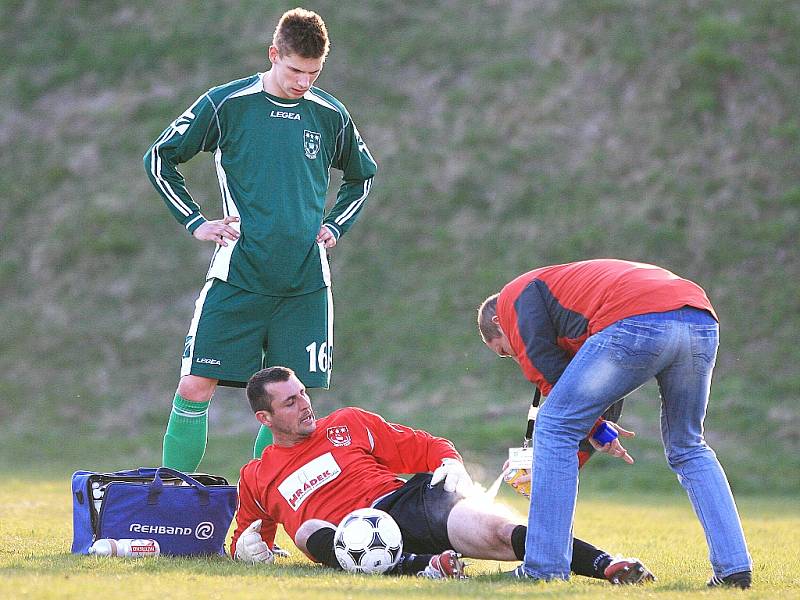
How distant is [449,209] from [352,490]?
12379 millimetres

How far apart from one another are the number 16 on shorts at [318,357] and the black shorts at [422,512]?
129cm

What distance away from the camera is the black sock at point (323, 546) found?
21.4 feet

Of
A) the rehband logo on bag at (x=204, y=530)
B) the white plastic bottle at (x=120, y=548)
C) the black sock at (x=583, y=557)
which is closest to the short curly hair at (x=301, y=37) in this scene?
the rehband logo on bag at (x=204, y=530)

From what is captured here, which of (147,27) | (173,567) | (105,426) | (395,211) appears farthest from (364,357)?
(173,567)

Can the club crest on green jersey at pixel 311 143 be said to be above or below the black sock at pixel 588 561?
above

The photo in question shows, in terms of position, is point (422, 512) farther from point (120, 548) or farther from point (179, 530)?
point (120, 548)

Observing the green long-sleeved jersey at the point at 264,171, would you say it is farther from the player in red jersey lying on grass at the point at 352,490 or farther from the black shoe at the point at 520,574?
the black shoe at the point at 520,574

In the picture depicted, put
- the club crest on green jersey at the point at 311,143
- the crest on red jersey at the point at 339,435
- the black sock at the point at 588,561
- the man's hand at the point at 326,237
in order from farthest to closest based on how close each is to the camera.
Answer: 1. the man's hand at the point at 326,237
2. the club crest on green jersey at the point at 311,143
3. the crest on red jersey at the point at 339,435
4. the black sock at the point at 588,561

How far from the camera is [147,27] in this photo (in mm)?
22516

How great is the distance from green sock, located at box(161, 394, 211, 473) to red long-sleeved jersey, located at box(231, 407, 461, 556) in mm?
669

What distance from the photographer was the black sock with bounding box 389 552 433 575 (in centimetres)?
638

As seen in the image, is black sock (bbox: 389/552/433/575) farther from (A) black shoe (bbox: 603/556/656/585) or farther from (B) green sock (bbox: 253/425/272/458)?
(B) green sock (bbox: 253/425/272/458)

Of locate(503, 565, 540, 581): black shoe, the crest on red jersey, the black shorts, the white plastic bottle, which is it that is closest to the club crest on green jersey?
→ the crest on red jersey

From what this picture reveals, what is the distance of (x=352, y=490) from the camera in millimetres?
6844
